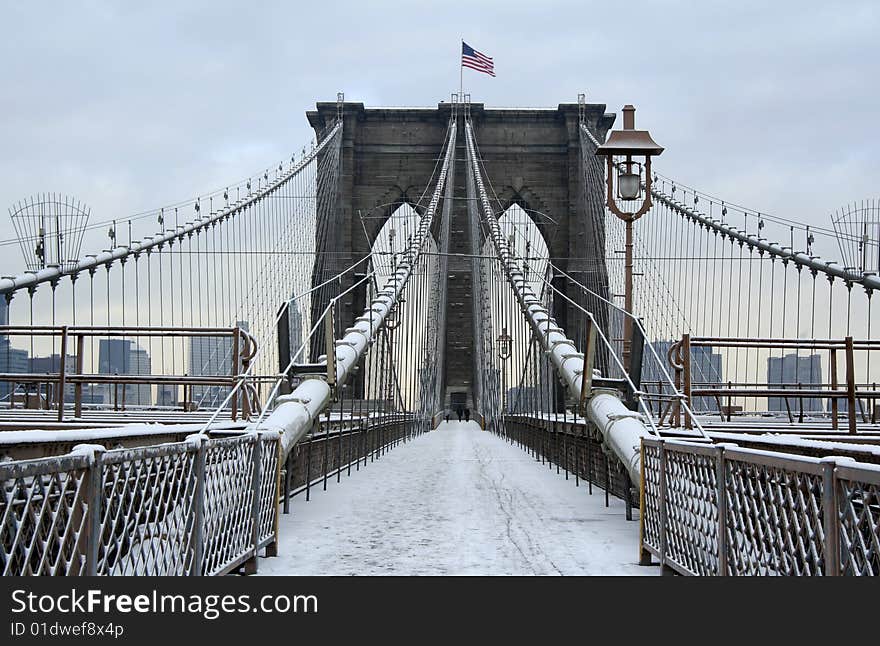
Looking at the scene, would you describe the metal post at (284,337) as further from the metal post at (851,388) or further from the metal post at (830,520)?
the metal post at (830,520)

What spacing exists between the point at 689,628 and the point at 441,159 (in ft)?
148

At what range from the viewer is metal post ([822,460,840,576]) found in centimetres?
333

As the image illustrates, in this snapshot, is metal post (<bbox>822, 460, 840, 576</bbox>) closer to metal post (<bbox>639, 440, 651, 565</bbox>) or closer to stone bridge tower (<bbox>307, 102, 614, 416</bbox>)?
metal post (<bbox>639, 440, 651, 565</bbox>)

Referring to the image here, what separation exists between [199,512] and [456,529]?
3232 millimetres

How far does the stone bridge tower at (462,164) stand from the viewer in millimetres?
46594

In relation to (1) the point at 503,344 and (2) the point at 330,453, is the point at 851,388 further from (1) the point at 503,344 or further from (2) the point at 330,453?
(1) the point at 503,344

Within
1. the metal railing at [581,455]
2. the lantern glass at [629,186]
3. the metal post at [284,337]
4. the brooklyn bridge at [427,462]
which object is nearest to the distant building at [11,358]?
the brooklyn bridge at [427,462]

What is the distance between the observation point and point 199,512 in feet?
15.5

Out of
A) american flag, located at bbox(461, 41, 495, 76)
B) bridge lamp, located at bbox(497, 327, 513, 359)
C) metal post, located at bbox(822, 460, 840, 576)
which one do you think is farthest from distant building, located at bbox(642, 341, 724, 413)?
american flag, located at bbox(461, 41, 495, 76)

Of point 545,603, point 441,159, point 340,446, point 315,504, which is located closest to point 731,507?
point 545,603

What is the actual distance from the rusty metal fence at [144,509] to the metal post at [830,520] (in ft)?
7.63

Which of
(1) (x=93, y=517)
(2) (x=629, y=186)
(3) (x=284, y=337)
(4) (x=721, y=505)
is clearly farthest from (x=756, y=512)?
(2) (x=629, y=186)

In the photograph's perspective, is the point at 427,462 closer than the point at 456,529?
No

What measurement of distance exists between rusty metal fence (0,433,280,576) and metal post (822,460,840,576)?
2325mm
